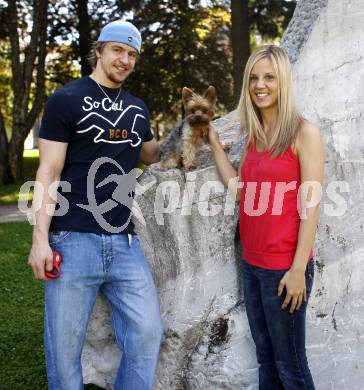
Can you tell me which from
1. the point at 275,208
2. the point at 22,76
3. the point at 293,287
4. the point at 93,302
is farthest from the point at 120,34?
the point at 22,76

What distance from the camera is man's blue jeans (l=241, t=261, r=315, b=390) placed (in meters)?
3.05

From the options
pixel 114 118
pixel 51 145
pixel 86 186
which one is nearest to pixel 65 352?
pixel 86 186

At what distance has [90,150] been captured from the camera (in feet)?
10.5

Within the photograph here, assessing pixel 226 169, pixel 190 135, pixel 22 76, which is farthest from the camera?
pixel 22 76

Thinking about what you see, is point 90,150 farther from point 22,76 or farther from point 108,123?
point 22,76

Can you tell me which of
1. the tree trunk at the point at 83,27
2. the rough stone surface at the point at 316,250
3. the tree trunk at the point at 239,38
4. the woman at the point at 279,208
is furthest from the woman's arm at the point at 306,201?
the tree trunk at the point at 83,27

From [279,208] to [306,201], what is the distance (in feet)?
0.56

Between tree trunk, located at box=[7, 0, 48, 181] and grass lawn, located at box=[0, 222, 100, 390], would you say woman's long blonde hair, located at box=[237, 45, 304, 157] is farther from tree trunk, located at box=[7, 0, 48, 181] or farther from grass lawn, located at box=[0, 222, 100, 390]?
tree trunk, located at box=[7, 0, 48, 181]

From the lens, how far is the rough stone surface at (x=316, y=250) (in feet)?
12.5

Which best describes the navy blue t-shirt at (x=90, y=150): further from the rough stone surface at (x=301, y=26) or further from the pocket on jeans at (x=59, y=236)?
the rough stone surface at (x=301, y=26)

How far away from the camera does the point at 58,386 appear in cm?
327

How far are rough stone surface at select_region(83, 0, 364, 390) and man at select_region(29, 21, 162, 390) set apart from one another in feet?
1.70

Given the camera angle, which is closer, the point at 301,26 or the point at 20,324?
the point at 301,26

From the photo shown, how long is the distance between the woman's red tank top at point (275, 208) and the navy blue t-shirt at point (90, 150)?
2.68 feet
